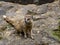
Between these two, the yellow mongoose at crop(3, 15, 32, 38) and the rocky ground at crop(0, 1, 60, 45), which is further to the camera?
the rocky ground at crop(0, 1, 60, 45)

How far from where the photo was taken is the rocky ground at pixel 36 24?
20.7 feet

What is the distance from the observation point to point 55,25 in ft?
23.9

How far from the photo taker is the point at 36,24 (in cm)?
744

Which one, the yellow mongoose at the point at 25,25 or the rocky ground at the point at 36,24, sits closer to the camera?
the yellow mongoose at the point at 25,25

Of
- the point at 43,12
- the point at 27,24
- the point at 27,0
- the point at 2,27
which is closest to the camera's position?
the point at 27,24

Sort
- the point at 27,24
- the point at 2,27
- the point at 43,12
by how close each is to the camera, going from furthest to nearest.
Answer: the point at 43,12 < the point at 2,27 < the point at 27,24

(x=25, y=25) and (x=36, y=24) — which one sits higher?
(x=25, y=25)

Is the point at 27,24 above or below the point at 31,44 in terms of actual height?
above

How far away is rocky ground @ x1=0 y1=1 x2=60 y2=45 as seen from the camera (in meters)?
6.31

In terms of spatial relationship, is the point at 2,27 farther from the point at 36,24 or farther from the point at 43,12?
the point at 43,12

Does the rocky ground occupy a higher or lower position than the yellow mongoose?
lower

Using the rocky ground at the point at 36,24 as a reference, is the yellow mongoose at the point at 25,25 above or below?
above

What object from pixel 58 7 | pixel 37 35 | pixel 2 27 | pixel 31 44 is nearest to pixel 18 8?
pixel 58 7

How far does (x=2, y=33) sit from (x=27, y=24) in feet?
3.44
